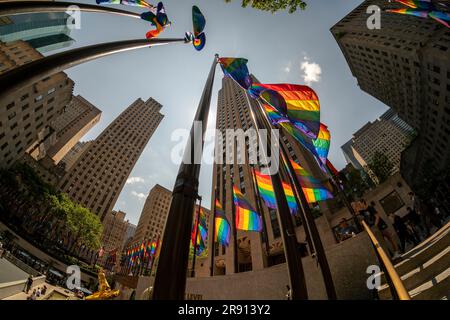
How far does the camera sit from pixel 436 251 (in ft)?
20.1

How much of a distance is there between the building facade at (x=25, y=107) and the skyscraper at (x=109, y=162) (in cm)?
3598

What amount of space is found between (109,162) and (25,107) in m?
52.9

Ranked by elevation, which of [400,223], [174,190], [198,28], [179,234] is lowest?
[179,234]

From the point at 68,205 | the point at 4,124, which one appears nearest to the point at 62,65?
the point at 4,124

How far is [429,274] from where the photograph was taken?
5.32 meters

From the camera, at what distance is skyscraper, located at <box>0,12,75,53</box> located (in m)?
43.9

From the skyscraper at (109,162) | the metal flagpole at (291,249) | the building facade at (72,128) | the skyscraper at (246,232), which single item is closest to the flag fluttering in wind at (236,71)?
the skyscraper at (246,232)

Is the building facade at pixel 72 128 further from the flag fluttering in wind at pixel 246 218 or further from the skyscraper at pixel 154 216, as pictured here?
the flag fluttering in wind at pixel 246 218

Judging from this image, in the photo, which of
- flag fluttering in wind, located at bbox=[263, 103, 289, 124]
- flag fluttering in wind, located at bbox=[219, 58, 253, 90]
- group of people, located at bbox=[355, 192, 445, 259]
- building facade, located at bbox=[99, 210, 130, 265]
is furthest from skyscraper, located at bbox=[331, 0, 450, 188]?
building facade, located at bbox=[99, 210, 130, 265]

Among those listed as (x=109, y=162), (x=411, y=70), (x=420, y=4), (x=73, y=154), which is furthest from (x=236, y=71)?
(x=73, y=154)

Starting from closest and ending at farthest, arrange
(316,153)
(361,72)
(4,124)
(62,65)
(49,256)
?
(62,65) < (316,153) < (4,124) < (49,256) < (361,72)

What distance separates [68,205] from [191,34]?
56.8m

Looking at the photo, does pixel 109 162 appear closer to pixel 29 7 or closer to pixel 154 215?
pixel 154 215
